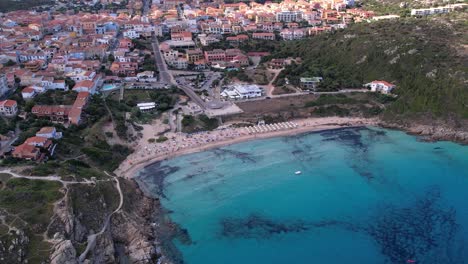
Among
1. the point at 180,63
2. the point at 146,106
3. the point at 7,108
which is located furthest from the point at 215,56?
the point at 7,108

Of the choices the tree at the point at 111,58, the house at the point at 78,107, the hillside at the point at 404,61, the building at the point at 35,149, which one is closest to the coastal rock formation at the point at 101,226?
the building at the point at 35,149

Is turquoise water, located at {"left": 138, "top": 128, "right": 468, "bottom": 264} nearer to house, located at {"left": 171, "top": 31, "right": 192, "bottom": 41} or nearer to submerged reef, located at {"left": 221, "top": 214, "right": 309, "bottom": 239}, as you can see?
submerged reef, located at {"left": 221, "top": 214, "right": 309, "bottom": 239}

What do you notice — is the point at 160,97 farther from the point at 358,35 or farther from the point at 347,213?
the point at 358,35

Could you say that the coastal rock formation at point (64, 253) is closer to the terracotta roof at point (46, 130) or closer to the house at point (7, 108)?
the terracotta roof at point (46, 130)

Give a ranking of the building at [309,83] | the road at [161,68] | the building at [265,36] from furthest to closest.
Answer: the building at [265,36]
the road at [161,68]
the building at [309,83]

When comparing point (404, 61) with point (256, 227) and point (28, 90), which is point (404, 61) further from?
point (28, 90)

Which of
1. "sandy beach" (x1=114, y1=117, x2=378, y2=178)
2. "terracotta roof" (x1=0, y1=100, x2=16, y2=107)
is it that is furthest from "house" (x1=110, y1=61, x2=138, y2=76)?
"sandy beach" (x1=114, y1=117, x2=378, y2=178)

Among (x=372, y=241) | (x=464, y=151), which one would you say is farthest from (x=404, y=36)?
(x=372, y=241)

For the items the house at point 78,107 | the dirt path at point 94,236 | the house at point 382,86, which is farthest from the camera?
the house at point 382,86
